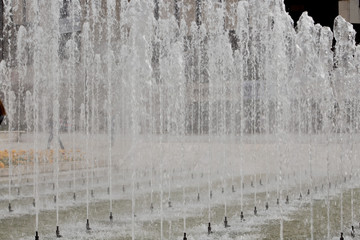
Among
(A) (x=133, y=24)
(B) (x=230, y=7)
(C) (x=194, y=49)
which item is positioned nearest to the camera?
(A) (x=133, y=24)

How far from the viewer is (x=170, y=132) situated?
26766mm

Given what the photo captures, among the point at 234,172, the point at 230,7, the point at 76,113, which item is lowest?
the point at 234,172

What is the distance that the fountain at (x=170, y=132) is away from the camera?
7125 mm

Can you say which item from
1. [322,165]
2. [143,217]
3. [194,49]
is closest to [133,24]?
[143,217]

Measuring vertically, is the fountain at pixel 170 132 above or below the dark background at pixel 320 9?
below

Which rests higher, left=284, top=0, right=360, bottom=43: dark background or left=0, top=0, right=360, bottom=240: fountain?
left=284, top=0, right=360, bottom=43: dark background

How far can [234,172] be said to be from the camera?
1480 centimetres

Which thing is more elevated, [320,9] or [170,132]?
[320,9]

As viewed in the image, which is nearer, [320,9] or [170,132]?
[170,132]

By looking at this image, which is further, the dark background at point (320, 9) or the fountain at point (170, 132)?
the dark background at point (320, 9)

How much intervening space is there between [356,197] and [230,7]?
21.6m

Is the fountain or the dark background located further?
the dark background

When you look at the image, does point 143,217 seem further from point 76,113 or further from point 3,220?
point 76,113

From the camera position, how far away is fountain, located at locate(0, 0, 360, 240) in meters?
7.12
